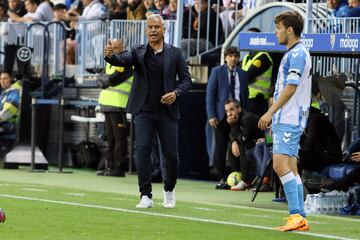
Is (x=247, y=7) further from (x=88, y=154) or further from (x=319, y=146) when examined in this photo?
(x=319, y=146)

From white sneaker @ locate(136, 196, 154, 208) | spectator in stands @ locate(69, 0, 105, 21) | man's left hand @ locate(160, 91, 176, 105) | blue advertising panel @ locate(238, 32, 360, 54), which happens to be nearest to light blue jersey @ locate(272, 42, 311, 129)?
man's left hand @ locate(160, 91, 176, 105)

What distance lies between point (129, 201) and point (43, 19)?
1183 centimetres

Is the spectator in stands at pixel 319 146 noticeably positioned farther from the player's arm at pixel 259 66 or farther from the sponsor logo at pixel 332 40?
the player's arm at pixel 259 66

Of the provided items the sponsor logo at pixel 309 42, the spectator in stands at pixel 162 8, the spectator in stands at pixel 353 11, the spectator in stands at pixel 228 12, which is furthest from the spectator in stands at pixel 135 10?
the sponsor logo at pixel 309 42

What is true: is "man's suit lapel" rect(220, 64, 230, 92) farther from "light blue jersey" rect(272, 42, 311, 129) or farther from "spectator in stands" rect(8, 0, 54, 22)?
"spectator in stands" rect(8, 0, 54, 22)

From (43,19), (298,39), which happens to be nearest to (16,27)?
(43,19)

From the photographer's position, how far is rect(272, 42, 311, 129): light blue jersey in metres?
12.3

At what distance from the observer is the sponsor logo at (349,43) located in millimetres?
14969

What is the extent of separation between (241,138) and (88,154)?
5245 millimetres

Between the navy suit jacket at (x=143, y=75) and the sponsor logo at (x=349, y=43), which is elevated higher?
the sponsor logo at (x=349, y=43)

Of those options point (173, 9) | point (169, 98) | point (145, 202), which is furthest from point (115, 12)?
point (145, 202)

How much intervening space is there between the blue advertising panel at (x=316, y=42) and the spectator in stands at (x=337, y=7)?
1996 mm

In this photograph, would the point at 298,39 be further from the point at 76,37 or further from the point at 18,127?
the point at 76,37

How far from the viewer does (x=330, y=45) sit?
50.3ft
